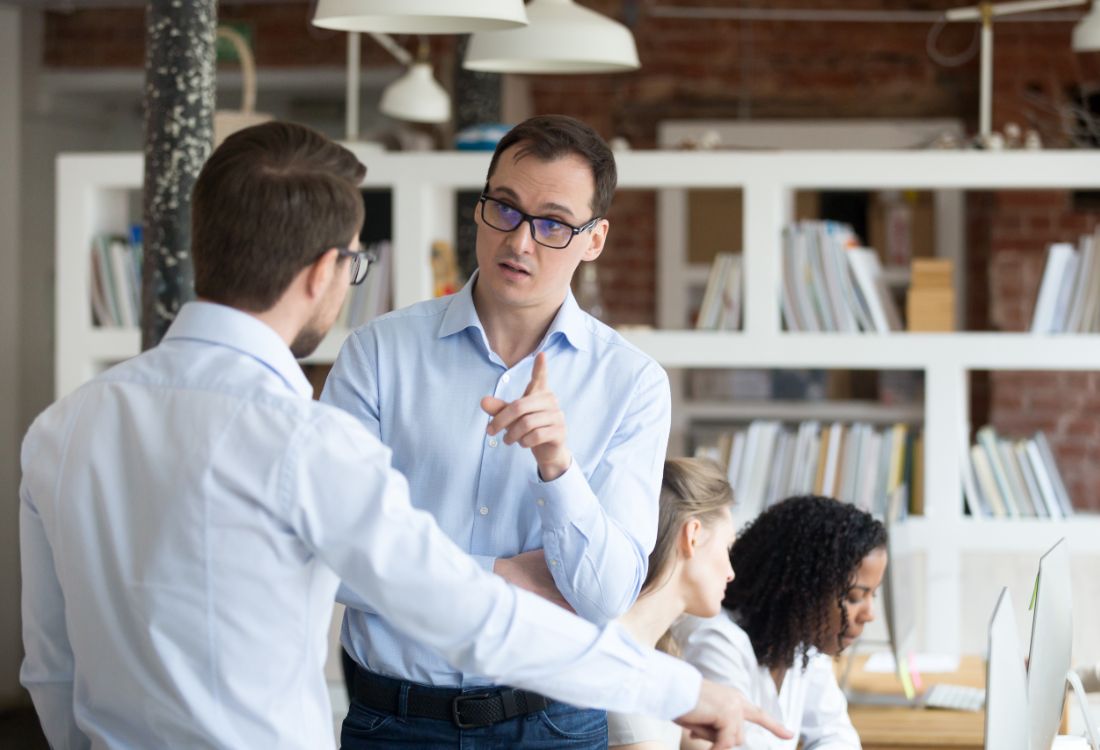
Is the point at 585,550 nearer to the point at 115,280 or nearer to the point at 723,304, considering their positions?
the point at 723,304

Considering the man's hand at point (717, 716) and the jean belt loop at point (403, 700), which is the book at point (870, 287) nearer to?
the jean belt loop at point (403, 700)

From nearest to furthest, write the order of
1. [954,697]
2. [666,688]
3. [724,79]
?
[666,688] → [954,697] → [724,79]

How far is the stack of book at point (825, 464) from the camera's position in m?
4.32

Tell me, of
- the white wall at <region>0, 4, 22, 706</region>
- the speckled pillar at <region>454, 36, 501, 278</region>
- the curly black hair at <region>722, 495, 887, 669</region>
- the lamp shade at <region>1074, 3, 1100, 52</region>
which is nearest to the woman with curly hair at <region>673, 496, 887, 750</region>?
the curly black hair at <region>722, 495, 887, 669</region>

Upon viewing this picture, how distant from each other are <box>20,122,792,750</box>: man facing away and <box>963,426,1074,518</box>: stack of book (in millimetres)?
3035

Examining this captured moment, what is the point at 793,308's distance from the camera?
4320mm

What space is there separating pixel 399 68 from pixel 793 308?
3227mm

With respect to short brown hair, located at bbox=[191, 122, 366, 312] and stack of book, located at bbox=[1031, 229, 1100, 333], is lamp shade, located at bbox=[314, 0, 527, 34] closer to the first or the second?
short brown hair, located at bbox=[191, 122, 366, 312]

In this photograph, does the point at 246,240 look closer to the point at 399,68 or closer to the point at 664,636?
the point at 664,636

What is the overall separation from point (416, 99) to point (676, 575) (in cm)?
368

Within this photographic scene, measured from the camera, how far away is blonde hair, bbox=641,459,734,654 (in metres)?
2.19

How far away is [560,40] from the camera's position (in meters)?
3.43

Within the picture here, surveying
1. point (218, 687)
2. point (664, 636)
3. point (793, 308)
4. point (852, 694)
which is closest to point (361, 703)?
point (218, 687)

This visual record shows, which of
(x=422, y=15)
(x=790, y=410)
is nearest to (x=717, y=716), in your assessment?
(x=422, y=15)
